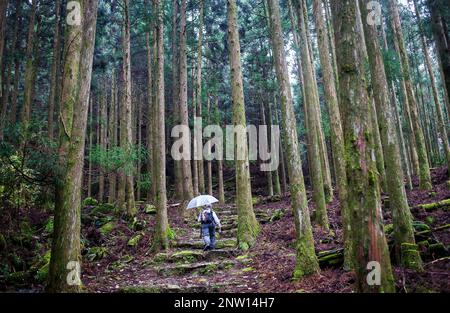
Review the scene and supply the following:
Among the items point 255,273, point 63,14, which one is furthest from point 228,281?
point 63,14

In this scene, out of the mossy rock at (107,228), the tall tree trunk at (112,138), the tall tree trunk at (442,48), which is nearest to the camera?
the tall tree trunk at (442,48)

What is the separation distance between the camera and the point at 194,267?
29.6 ft

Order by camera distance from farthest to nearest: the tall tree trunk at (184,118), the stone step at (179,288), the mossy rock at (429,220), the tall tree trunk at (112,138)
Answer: the tall tree trunk at (112,138) → the tall tree trunk at (184,118) → the mossy rock at (429,220) → the stone step at (179,288)

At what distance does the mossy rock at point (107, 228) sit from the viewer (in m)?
12.3

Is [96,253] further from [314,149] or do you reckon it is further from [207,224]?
[314,149]

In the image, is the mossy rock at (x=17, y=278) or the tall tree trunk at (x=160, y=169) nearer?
the mossy rock at (x=17, y=278)

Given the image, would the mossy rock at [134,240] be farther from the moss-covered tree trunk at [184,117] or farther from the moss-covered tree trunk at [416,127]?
the moss-covered tree trunk at [416,127]

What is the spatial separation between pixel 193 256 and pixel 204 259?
1.21 ft

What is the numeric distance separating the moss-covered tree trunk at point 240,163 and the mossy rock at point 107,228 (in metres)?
5.44

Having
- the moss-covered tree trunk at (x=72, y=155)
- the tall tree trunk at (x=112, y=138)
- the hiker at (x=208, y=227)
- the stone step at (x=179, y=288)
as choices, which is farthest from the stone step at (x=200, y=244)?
the tall tree trunk at (x=112, y=138)

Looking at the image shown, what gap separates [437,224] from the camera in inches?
308

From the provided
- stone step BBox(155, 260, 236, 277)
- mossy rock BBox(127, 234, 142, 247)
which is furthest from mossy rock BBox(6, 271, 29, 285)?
mossy rock BBox(127, 234, 142, 247)
